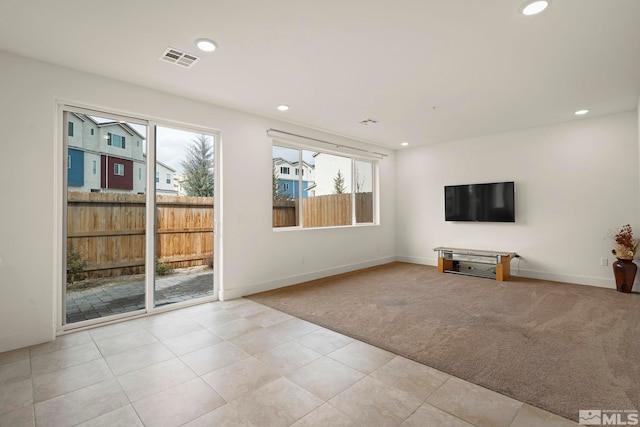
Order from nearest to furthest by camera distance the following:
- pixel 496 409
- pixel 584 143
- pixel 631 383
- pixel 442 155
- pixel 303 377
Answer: pixel 496 409
pixel 631 383
pixel 303 377
pixel 584 143
pixel 442 155

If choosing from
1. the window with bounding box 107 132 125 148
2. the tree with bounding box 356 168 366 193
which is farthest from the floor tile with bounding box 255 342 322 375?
the tree with bounding box 356 168 366 193

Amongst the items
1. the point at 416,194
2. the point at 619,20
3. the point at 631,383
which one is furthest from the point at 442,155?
the point at 631,383

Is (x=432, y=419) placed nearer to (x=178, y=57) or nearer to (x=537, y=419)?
(x=537, y=419)

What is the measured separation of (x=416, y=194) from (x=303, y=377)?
17.6 feet

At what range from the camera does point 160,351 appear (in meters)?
2.69

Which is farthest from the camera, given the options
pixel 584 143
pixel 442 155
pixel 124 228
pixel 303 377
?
pixel 442 155

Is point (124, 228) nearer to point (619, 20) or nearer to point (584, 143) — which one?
point (619, 20)

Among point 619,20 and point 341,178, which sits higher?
point 619,20

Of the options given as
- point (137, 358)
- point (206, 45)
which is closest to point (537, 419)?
point (137, 358)

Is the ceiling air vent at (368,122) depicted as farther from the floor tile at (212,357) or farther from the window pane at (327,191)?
the floor tile at (212,357)

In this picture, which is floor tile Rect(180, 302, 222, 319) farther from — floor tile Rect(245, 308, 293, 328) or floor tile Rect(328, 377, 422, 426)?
floor tile Rect(328, 377, 422, 426)

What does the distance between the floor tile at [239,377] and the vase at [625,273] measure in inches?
194

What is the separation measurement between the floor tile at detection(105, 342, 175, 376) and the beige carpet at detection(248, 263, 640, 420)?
1414mm

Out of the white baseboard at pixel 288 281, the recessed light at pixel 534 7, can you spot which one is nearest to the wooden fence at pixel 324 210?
the white baseboard at pixel 288 281
